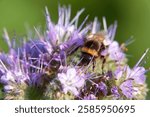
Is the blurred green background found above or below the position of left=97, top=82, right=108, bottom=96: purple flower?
above

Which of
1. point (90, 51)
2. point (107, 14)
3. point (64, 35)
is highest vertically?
point (107, 14)

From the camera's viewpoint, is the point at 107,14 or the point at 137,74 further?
the point at 107,14

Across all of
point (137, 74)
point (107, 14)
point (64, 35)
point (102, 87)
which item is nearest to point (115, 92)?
point (102, 87)

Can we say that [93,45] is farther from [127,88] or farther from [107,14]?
[107,14]

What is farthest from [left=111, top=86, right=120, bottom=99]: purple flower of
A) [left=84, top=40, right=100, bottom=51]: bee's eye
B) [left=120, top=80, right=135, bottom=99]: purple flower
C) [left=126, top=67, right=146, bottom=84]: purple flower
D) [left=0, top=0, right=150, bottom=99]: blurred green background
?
[left=0, top=0, right=150, bottom=99]: blurred green background

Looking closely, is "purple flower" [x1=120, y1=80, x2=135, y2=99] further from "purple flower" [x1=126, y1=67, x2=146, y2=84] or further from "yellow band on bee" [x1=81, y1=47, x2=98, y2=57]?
"yellow band on bee" [x1=81, y1=47, x2=98, y2=57]

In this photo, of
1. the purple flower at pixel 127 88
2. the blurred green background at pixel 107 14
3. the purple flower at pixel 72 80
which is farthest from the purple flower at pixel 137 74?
the blurred green background at pixel 107 14

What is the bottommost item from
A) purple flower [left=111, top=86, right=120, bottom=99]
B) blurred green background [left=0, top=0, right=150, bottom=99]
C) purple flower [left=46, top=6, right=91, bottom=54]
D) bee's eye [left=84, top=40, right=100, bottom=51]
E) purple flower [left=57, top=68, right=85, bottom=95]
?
purple flower [left=111, top=86, right=120, bottom=99]
